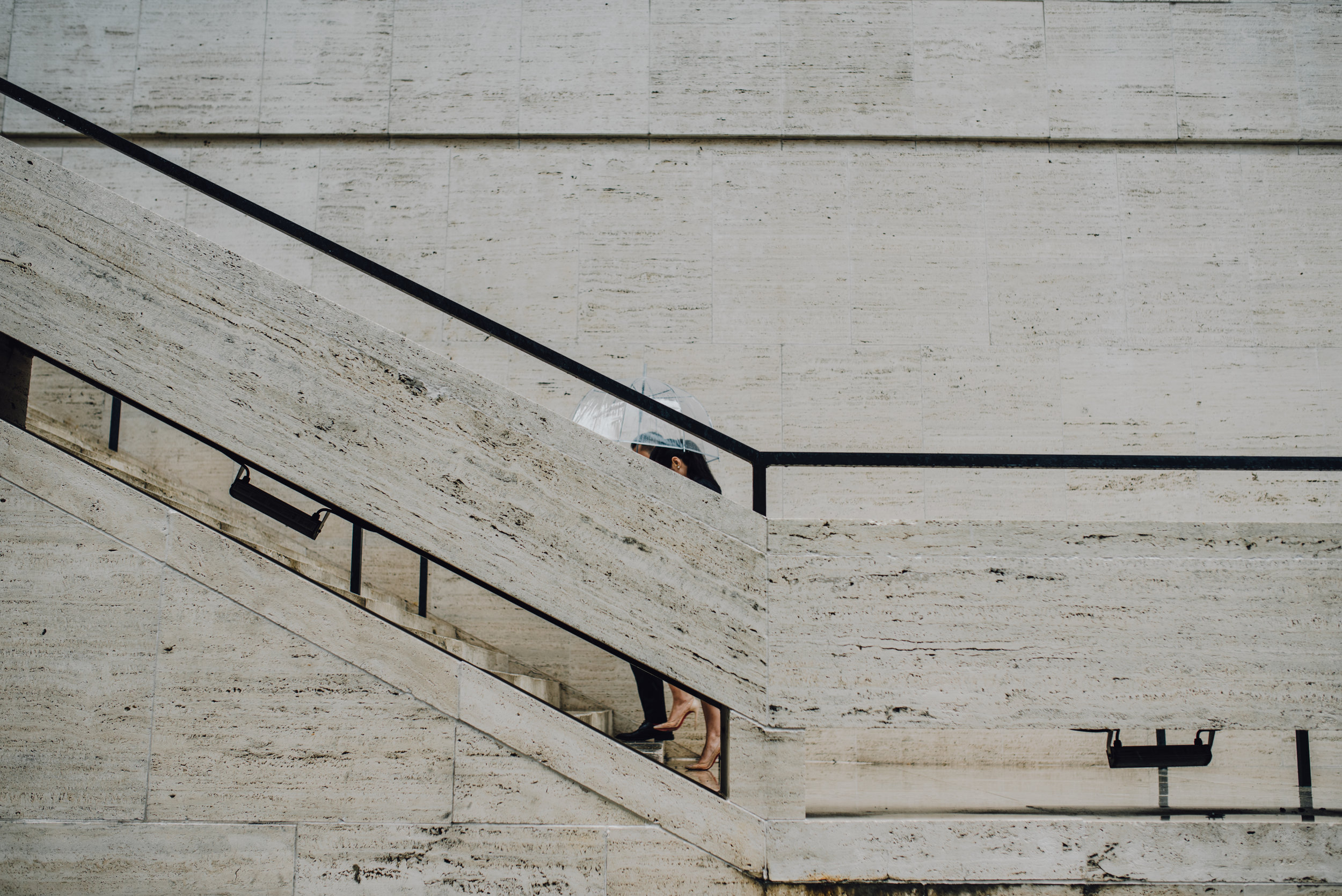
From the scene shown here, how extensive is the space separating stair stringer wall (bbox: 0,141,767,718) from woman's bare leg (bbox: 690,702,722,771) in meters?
0.90

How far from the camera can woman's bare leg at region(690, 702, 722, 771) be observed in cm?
399

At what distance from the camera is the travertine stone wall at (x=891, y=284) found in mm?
5918

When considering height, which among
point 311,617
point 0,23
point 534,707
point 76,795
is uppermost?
point 0,23

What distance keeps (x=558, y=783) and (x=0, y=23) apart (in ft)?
25.2

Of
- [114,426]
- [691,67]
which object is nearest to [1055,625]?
[691,67]

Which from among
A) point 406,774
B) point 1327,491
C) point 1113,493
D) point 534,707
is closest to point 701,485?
point 534,707

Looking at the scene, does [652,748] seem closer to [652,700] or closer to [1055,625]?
[652,700]

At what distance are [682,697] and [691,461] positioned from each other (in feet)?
4.29

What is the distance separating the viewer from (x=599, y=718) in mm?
4816

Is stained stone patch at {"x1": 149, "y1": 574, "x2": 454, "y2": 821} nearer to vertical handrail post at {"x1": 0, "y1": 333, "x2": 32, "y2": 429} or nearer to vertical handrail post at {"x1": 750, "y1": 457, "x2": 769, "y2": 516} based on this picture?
vertical handrail post at {"x1": 0, "y1": 333, "x2": 32, "y2": 429}

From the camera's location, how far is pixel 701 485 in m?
3.31

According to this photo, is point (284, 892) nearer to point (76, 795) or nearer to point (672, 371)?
point (76, 795)

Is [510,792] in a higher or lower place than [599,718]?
higher

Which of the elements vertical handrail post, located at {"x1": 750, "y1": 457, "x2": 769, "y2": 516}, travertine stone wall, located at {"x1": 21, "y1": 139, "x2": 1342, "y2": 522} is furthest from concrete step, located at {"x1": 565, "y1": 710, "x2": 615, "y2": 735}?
vertical handrail post, located at {"x1": 750, "y1": 457, "x2": 769, "y2": 516}
